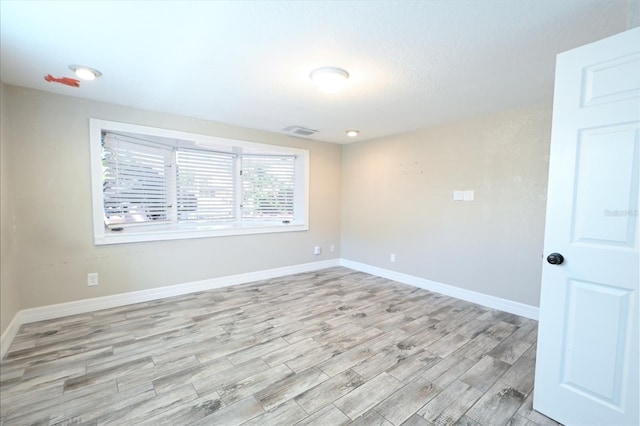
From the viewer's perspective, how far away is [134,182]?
3479 millimetres

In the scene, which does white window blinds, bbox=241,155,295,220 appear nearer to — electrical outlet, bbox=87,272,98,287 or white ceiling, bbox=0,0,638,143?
white ceiling, bbox=0,0,638,143

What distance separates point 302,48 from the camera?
1.97 metres

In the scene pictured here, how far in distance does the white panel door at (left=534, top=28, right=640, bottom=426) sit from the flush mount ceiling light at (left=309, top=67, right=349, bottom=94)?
1.40 metres

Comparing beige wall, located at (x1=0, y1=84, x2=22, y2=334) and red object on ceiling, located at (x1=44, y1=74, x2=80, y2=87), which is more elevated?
red object on ceiling, located at (x1=44, y1=74, x2=80, y2=87)

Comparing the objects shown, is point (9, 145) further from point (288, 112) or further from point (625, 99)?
point (625, 99)

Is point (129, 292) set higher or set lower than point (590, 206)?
lower

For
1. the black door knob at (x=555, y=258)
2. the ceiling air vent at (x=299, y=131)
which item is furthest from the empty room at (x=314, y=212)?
the ceiling air vent at (x=299, y=131)

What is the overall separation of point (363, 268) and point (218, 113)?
11.1 feet

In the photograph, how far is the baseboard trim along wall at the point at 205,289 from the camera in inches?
113

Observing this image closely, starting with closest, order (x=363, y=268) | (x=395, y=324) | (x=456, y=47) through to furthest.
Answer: (x=456, y=47) < (x=395, y=324) < (x=363, y=268)

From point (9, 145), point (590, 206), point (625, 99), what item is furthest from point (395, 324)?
point (9, 145)

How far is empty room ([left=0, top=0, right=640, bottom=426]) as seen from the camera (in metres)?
1.54

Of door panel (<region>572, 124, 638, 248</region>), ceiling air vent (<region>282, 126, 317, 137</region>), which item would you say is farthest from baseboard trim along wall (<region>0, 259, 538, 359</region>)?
ceiling air vent (<region>282, 126, 317, 137</region>)

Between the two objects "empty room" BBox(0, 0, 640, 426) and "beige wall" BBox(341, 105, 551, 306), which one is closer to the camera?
"empty room" BBox(0, 0, 640, 426)
